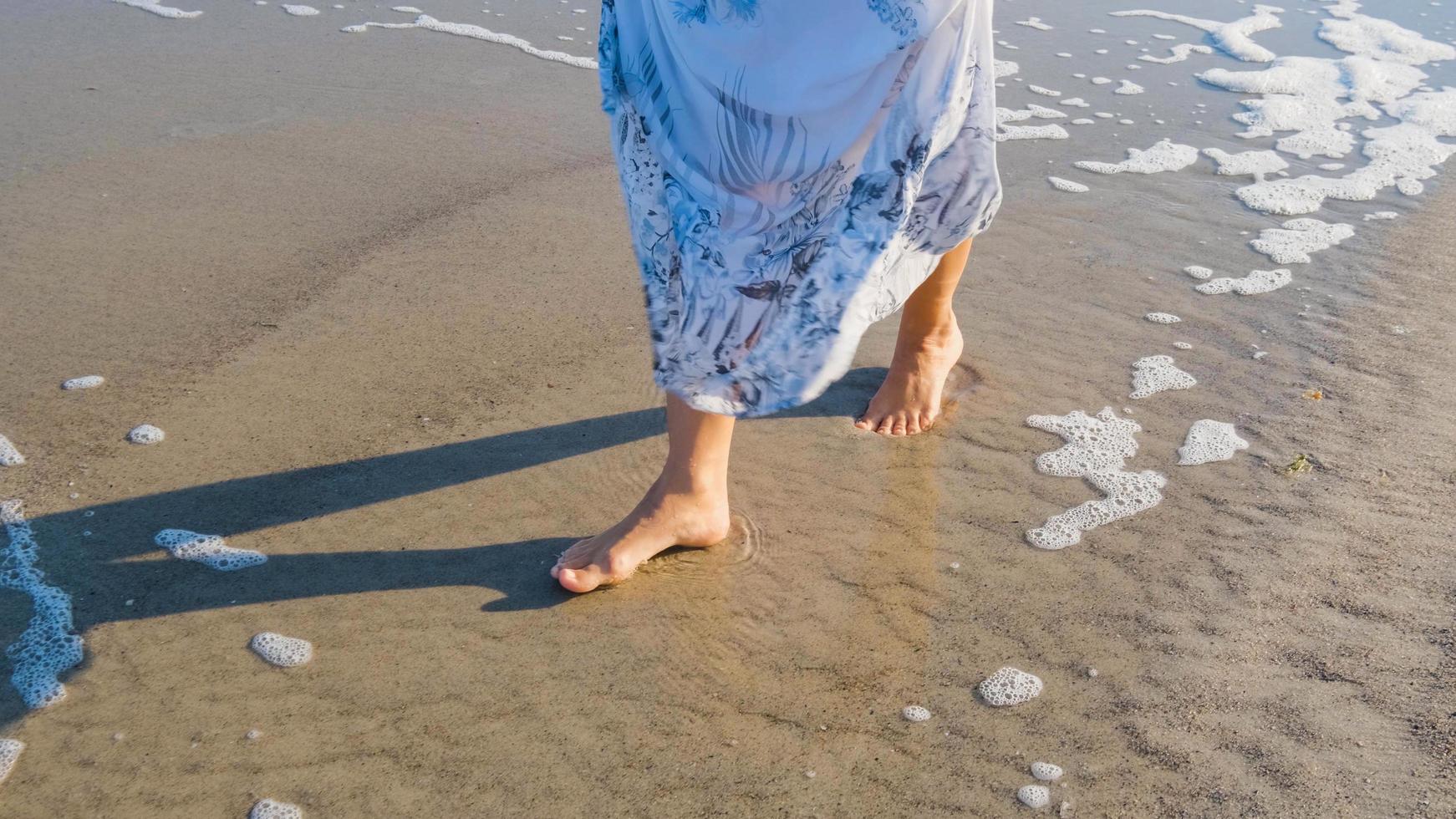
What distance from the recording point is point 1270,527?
93.7 inches

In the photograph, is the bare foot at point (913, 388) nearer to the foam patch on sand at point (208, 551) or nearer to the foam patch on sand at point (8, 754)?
the foam patch on sand at point (208, 551)

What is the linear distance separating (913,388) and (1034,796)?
1.19 m

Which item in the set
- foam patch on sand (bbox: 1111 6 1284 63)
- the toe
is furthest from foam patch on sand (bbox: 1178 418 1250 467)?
foam patch on sand (bbox: 1111 6 1284 63)

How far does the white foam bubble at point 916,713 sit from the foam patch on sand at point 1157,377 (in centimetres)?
131

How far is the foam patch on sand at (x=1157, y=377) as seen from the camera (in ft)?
9.53

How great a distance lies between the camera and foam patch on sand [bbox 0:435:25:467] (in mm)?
2389

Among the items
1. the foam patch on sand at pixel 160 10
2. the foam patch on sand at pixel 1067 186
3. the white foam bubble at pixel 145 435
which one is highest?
the foam patch on sand at pixel 160 10

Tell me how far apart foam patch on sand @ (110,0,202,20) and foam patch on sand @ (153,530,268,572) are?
376cm

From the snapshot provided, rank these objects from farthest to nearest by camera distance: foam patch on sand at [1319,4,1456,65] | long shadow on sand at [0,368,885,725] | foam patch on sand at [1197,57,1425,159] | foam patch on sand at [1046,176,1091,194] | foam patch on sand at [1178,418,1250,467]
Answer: foam patch on sand at [1319,4,1456,65]
foam patch on sand at [1197,57,1425,159]
foam patch on sand at [1046,176,1091,194]
foam patch on sand at [1178,418,1250,467]
long shadow on sand at [0,368,885,725]

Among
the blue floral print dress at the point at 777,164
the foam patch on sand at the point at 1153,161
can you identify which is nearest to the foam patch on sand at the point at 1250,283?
the foam patch on sand at the point at 1153,161

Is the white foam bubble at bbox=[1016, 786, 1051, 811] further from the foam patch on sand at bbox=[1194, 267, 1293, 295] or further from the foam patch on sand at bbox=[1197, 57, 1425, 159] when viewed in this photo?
the foam patch on sand at bbox=[1197, 57, 1425, 159]

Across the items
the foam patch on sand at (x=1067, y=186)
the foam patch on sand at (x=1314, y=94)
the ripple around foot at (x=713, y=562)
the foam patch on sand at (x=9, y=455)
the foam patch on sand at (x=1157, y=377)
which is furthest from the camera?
the foam patch on sand at (x=1314, y=94)

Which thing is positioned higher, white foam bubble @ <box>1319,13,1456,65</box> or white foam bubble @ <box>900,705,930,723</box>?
white foam bubble @ <box>1319,13,1456,65</box>

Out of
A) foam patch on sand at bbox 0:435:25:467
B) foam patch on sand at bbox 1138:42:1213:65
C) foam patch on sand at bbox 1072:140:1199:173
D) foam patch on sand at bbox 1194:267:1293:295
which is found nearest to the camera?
foam patch on sand at bbox 0:435:25:467
